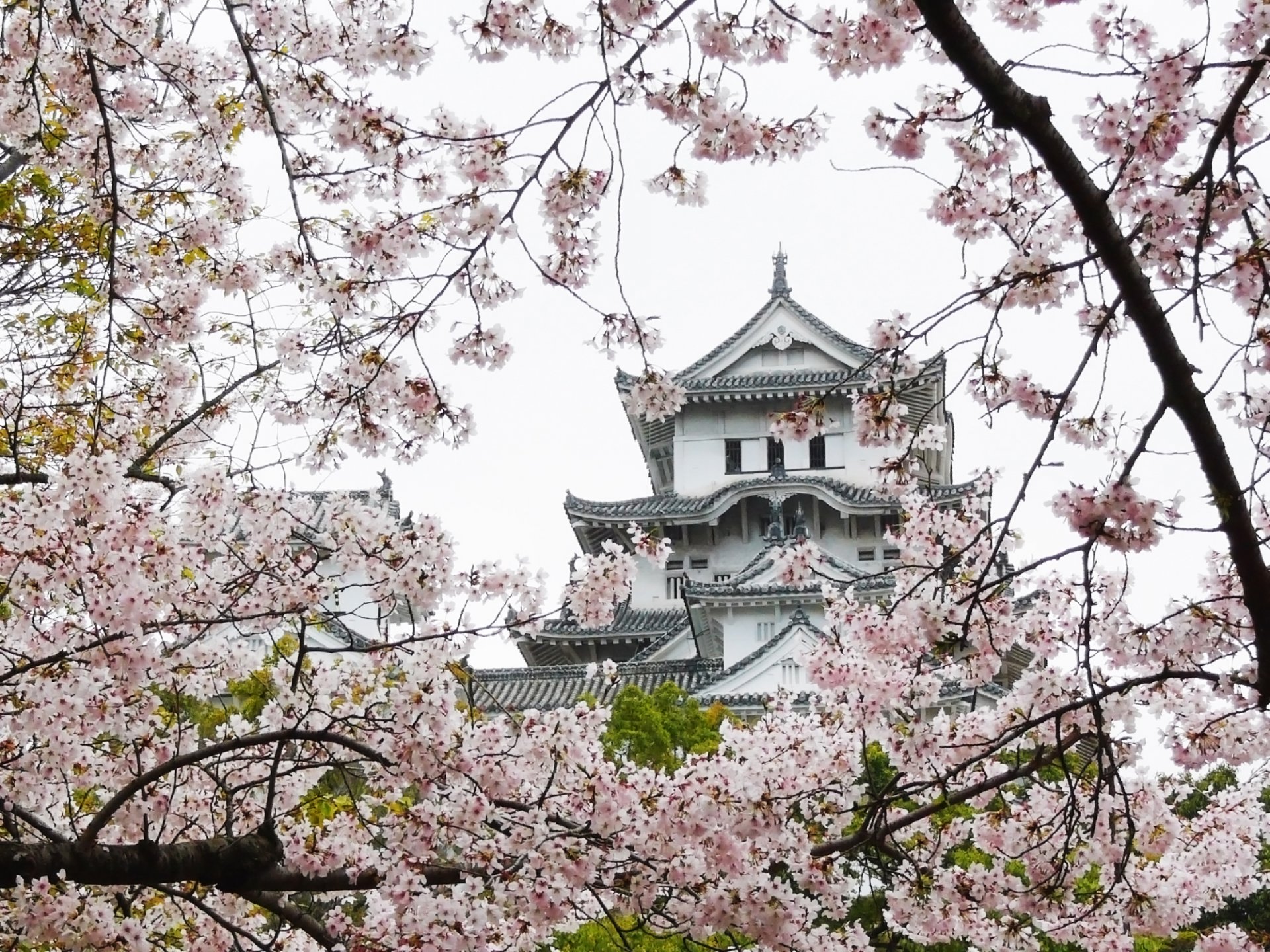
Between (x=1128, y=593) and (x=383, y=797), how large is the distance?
12.0ft

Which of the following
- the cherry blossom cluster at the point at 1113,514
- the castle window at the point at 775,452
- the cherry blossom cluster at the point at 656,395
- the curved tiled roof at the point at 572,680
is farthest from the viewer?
the castle window at the point at 775,452

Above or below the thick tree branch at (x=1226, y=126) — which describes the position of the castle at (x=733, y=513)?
above

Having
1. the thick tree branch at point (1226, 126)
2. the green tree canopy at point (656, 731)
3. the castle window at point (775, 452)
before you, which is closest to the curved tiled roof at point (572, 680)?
the castle window at point (775, 452)

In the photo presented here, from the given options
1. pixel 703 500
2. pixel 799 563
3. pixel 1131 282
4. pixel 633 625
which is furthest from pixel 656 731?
pixel 703 500

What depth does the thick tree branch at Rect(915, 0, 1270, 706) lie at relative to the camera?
3.42 meters

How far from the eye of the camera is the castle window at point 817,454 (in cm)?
2703

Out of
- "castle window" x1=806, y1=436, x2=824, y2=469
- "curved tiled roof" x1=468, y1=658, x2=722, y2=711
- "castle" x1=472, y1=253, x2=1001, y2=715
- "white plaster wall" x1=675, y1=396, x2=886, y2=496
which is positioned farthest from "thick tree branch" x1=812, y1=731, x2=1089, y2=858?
"castle window" x1=806, y1=436, x2=824, y2=469

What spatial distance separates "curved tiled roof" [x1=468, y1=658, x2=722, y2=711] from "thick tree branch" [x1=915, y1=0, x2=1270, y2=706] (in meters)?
15.3

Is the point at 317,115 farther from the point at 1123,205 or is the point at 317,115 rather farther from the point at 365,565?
the point at 1123,205

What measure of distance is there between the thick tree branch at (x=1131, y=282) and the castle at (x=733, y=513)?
16.1 m

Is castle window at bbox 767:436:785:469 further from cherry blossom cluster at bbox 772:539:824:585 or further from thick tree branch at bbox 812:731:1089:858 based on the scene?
thick tree branch at bbox 812:731:1089:858

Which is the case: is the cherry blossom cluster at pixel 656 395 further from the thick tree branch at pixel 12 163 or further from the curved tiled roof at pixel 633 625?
the curved tiled roof at pixel 633 625

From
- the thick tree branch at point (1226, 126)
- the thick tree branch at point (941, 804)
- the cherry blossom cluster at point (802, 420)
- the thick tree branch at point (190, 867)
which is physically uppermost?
the thick tree branch at point (1226, 126)

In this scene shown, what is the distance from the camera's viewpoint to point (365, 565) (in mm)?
4859
